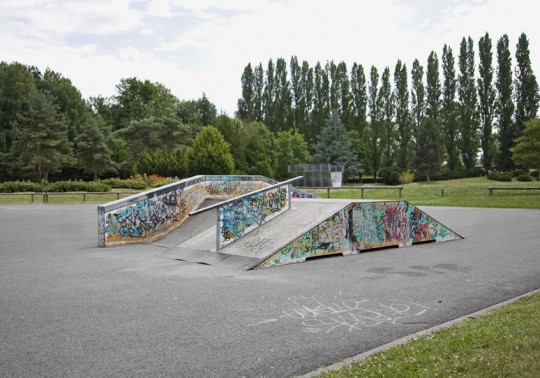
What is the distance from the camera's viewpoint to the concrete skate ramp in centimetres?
984

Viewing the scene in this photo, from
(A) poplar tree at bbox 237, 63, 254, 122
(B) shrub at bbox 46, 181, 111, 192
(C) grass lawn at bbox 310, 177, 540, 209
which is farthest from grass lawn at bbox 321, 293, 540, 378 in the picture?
(A) poplar tree at bbox 237, 63, 254, 122

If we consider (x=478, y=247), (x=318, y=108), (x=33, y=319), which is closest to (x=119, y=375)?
(x=33, y=319)

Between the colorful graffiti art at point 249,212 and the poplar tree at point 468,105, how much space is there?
5021 cm

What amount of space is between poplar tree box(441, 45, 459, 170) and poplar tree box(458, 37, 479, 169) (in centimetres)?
83

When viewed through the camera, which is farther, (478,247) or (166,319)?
(478,247)

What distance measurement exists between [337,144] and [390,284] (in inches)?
2105

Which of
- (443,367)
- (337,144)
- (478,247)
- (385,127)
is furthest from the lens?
(385,127)

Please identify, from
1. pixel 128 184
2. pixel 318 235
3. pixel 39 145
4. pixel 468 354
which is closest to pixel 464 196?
pixel 318 235

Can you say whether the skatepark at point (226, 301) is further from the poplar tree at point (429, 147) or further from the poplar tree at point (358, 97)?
the poplar tree at point (358, 97)

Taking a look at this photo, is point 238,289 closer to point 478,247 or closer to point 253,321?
point 253,321

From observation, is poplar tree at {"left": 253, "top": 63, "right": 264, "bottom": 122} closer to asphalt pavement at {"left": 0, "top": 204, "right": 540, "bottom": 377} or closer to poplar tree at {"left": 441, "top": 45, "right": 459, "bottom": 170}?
poplar tree at {"left": 441, "top": 45, "right": 459, "bottom": 170}

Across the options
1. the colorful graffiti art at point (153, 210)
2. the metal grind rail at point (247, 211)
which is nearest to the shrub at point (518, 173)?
the colorful graffiti art at point (153, 210)

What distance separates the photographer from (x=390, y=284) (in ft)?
25.0

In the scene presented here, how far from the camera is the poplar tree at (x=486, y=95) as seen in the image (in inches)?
2208
